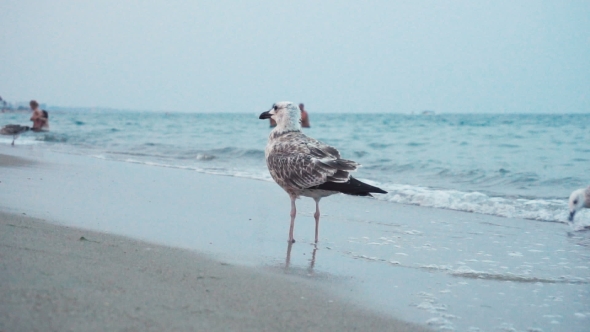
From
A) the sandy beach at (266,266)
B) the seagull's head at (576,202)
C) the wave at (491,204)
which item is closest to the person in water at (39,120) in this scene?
the sandy beach at (266,266)

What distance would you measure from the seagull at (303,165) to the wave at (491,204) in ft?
10.3

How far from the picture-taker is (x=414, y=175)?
40.3 feet

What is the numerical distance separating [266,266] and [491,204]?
502cm

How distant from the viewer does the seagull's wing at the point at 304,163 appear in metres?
5.48

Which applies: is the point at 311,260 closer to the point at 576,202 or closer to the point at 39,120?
the point at 576,202

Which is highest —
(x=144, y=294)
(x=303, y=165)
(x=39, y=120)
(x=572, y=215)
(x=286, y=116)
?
(x=39, y=120)

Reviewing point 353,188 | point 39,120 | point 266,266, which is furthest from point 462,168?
point 39,120

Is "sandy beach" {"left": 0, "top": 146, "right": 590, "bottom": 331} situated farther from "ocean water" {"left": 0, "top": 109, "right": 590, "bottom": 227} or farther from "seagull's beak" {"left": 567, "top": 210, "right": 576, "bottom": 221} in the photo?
"ocean water" {"left": 0, "top": 109, "right": 590, "bottom": 227}

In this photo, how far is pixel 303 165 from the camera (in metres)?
5.61

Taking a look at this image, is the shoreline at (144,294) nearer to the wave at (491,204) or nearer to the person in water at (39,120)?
the wave at (491,204)

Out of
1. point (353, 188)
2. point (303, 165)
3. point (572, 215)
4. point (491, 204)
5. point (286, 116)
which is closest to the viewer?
point (353, 188)

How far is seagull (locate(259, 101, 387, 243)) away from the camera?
539 cm

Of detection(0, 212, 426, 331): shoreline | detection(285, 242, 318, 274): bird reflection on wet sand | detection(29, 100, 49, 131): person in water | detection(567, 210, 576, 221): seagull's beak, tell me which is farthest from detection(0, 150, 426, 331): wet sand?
detection(29, 100, 49, 131): person in water

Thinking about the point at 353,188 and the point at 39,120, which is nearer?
the point at 353,188
